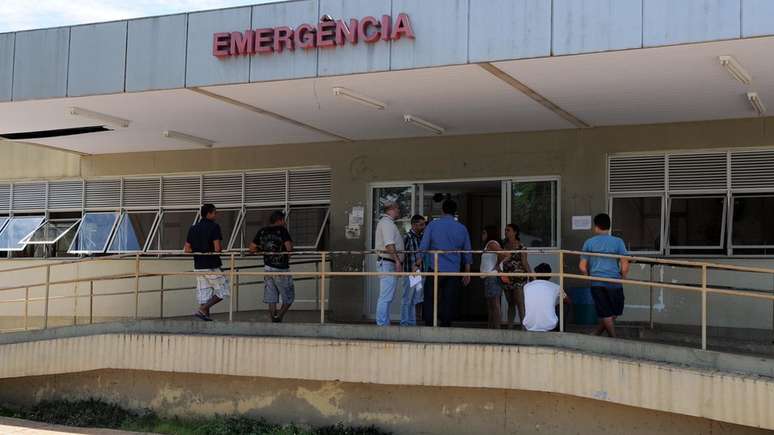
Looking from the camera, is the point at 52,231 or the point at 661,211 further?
the point at 52,231

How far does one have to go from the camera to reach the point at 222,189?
15086 mm

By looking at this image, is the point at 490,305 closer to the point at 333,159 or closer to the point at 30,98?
the point at 333,159

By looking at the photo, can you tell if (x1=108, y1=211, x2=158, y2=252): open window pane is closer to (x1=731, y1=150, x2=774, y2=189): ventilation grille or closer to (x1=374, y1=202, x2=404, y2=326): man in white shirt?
(x1=374, y1=202, x2=404, y2=326): man in white shirt

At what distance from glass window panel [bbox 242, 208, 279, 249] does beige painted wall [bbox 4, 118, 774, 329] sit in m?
0.77

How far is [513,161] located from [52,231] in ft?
30.7

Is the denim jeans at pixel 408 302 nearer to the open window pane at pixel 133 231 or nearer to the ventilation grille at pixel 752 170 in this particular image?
the ventilation grille at pixel 752 170

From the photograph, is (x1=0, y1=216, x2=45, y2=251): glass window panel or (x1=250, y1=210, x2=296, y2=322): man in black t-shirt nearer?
(x1=250, y1=210, x2=296, y2=322): man in black t-shirt

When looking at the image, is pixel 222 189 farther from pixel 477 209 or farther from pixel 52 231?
pixel 477 209

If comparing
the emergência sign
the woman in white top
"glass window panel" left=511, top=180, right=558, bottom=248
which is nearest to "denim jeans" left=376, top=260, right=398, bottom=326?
the woman in white top

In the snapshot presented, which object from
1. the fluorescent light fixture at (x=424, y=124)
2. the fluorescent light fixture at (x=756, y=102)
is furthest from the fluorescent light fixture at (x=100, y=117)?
the fluorescent light fixture at (x=756, y=102)

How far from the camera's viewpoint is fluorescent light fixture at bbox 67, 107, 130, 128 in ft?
38.3

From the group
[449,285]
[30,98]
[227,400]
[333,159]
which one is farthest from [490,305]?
[30,98]

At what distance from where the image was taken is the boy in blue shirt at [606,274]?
9086 mm

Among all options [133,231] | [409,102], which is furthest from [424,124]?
[133,231]
